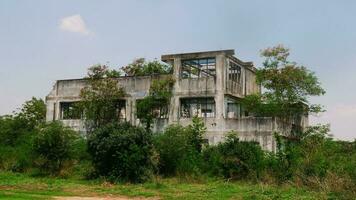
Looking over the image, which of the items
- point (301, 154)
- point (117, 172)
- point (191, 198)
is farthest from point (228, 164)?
point (191, 198)

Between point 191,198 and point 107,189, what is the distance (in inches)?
222

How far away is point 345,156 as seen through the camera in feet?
95.3

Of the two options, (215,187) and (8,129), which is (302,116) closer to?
(215,187)

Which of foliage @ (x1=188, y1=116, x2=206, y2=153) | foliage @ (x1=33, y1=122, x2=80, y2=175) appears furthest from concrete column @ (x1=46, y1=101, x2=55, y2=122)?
foliage @ (x1=188, y1=116, x2=206, y2=153)

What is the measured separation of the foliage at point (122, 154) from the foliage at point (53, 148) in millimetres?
2661

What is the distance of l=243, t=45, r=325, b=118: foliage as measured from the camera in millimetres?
40406

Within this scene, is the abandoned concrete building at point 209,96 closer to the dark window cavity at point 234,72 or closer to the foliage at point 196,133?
the dark window cavity at point 234,72

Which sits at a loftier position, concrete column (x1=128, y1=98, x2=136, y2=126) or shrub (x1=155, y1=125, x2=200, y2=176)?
concrete column (x1=128, y1=98, x2=136, y2=126)

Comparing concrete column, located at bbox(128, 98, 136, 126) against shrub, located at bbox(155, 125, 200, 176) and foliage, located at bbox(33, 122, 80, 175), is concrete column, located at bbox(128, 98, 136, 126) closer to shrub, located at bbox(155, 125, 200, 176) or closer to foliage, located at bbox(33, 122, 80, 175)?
foliage, located at bbox(33, 122, 80, 175)

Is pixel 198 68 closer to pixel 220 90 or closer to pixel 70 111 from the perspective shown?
pixel 220 90

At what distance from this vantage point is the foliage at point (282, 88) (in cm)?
4041

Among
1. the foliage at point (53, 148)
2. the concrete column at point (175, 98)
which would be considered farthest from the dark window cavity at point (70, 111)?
the foliage at point (53, 148)

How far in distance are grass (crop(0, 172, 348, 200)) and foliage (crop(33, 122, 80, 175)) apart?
2.86 m

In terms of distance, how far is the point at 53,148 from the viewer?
3406 centimetres
